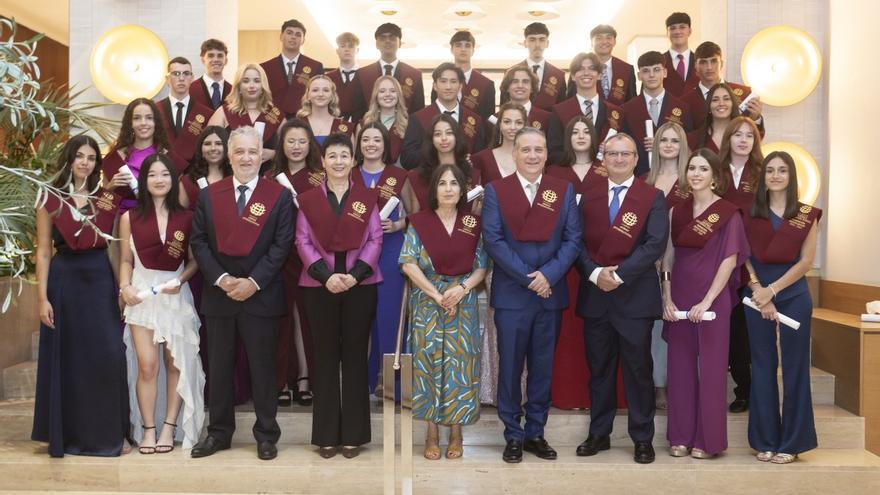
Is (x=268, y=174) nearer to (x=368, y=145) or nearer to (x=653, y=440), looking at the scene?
(x=368, y=145)

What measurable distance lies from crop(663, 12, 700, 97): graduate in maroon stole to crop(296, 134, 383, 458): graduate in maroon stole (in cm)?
287

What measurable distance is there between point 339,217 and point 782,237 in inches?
86.0

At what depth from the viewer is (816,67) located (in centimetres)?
609

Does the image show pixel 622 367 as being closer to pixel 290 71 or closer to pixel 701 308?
pixel 701 308

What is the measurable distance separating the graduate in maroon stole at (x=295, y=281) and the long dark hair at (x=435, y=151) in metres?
0.57

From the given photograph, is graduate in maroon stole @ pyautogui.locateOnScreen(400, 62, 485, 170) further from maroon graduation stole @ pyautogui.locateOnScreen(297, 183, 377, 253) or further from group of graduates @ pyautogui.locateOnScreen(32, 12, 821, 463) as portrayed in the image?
maroon graduation stole @ pyautogui.locateOnScreen(297, 183, 377, 253)

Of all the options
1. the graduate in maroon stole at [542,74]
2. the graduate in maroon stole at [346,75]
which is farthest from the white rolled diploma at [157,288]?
the graduate in maroon stole at [542,74]

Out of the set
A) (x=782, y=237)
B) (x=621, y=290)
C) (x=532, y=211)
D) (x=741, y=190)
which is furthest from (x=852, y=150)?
(x=532, y=211)

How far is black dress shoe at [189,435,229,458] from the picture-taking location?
4.25m

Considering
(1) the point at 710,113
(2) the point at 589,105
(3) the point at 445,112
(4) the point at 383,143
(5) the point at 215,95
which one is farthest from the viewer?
(5) the point at 215,95

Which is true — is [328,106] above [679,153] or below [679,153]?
above

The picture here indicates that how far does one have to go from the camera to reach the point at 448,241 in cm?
423

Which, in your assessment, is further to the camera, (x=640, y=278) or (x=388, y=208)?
(x=388, y=208)

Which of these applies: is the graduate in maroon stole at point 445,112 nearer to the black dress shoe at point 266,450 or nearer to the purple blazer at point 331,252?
the purple blazer at point 331,252
